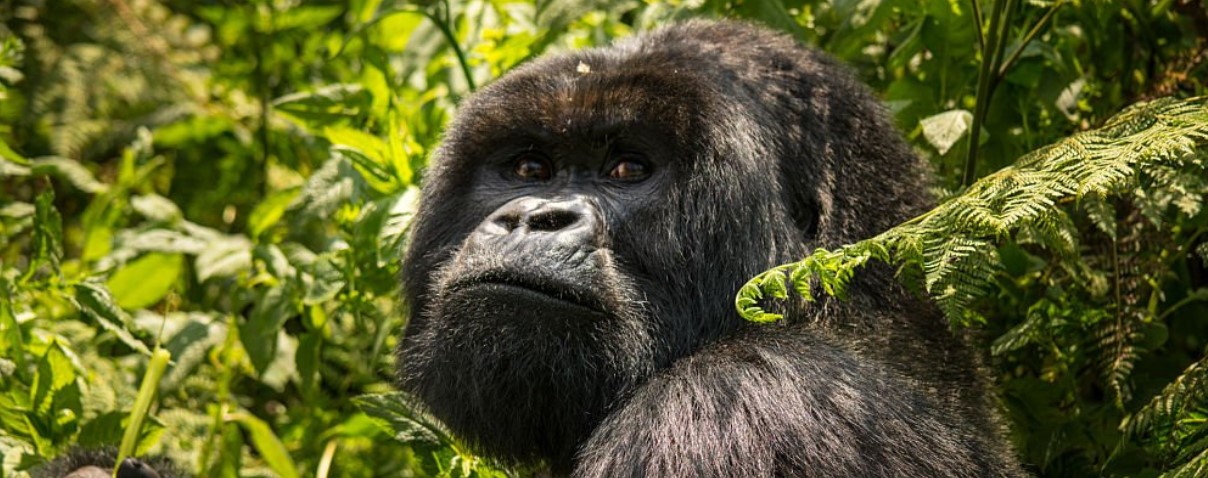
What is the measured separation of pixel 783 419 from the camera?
2.72m

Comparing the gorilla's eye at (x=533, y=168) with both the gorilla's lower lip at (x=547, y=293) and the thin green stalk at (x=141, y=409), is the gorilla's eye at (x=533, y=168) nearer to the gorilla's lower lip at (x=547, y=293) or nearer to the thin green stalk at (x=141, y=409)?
the gorilla's lower lip at (x=547, y=293)

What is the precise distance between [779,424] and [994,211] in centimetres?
60

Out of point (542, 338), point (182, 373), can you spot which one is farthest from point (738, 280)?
point (182, 373)

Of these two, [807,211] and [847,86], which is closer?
[807,211]

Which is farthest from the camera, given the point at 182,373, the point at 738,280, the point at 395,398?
the point at 182,373

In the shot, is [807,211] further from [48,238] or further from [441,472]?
[48,238]

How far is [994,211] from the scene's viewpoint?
2662 mm

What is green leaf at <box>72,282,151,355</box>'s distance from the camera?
3947 millimetres

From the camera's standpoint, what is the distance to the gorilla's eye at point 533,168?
3.46 m

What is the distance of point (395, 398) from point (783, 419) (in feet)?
4.43

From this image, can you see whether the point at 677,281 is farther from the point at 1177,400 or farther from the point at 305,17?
the point at 305,17

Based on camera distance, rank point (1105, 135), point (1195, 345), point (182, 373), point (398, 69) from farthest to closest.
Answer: point (398, 69) < point (182, 373) < point (1195, 345) < point (1105, 135)

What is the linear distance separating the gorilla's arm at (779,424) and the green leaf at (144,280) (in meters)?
2.45

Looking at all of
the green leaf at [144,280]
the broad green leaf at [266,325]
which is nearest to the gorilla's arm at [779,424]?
the broad green leaf at [266,325]
